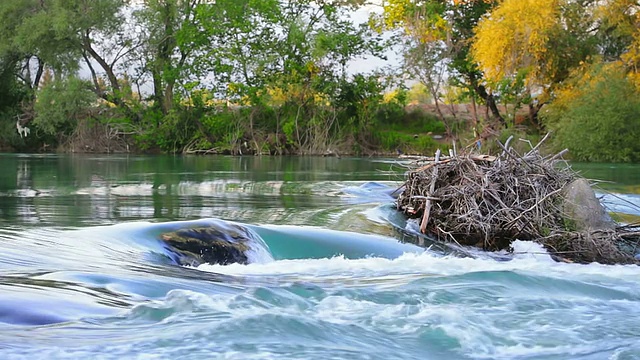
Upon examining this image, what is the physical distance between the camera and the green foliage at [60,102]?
3662 cm

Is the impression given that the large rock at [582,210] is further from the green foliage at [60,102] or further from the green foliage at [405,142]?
the green foliage at [60,102]

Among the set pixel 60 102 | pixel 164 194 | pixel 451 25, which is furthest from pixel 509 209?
pixel 60 102

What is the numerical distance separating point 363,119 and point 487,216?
2889cm

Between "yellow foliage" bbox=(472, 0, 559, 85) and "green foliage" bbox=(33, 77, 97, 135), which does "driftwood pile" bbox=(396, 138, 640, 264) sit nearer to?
"yellow foliage" bbox=(472, 0, 559, 85)

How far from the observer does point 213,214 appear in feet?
35.6

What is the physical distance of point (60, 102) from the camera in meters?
36.5

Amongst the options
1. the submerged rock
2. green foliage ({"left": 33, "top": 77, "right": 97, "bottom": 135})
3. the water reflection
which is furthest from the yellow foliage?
the submerged rock

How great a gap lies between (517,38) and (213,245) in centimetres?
2582

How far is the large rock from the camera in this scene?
28.8ft

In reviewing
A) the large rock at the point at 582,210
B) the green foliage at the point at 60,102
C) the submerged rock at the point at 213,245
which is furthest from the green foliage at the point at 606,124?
the submerged rock at the point at 213,245

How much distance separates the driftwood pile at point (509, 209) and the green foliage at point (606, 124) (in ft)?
64.4

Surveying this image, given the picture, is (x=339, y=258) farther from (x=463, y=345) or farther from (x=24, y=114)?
(x=24, y=114)

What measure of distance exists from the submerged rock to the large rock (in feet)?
11.1

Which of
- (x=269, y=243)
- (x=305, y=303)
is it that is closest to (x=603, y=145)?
(x=269, y=243)
